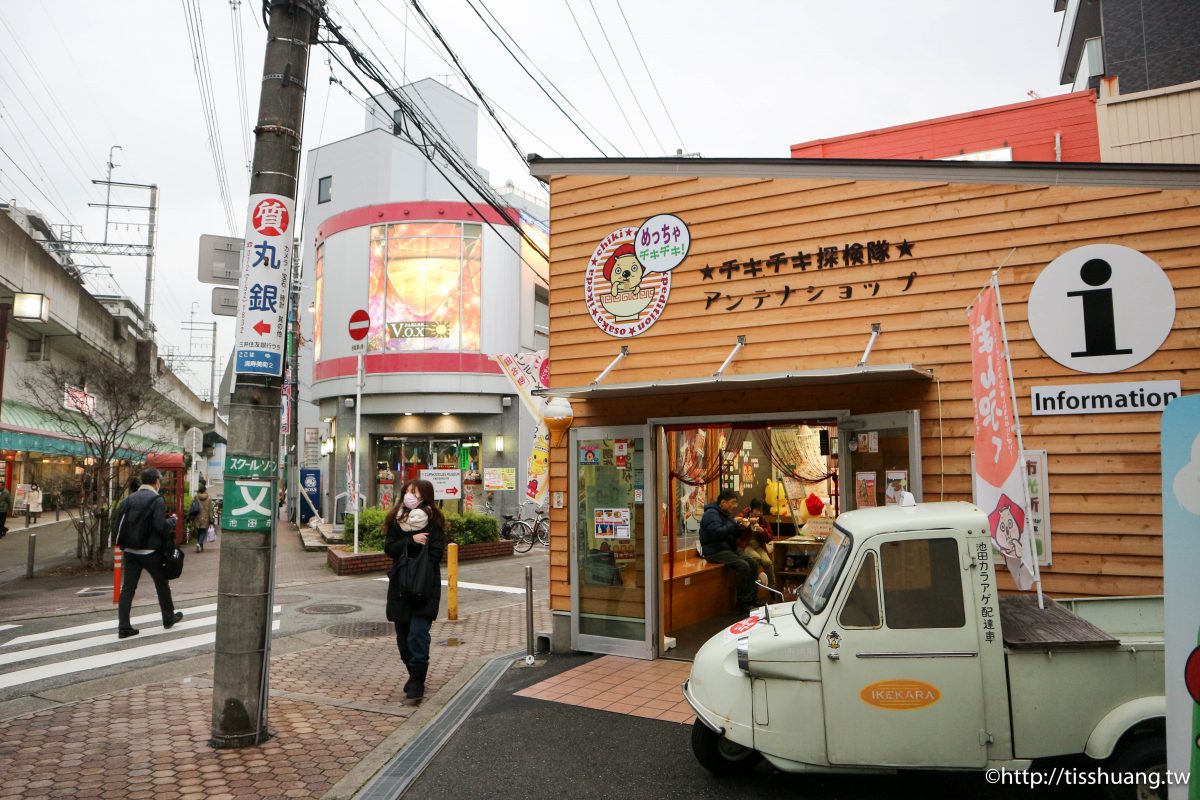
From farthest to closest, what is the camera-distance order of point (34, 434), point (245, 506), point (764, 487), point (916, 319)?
point (34, 434) < point (764, 487) < point (916, 319) < point (245, 506)

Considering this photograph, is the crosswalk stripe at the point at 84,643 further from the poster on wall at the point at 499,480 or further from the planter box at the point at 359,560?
the poster on wall at the point at 499,480

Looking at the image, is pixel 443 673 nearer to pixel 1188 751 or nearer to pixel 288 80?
pixel 288 80

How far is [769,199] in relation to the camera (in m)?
7.55

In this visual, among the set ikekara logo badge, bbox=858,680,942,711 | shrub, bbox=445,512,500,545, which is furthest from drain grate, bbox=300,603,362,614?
ikekara logo badge, bbox=858,680,942,711

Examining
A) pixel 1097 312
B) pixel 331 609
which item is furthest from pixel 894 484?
pixel 331 609

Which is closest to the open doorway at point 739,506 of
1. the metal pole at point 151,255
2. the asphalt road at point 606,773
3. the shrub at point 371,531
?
the asphalt road at point 606,773

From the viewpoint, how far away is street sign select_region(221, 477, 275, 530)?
5523 millimetres

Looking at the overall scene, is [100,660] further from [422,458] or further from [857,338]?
[422,458]

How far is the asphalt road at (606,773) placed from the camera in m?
4.60

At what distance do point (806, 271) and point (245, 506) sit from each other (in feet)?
17.6

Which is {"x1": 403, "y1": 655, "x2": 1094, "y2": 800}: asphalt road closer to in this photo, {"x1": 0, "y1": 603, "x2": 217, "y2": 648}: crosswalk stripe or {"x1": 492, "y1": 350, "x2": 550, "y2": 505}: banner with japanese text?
{"x1": 492, "y1": 350, "x2": 550, "y2": 505}: banner with japanese text

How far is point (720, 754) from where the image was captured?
484 cm

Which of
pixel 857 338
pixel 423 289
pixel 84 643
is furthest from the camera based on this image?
pixel 423 289

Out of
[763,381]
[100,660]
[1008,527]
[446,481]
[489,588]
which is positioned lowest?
[489,588]
